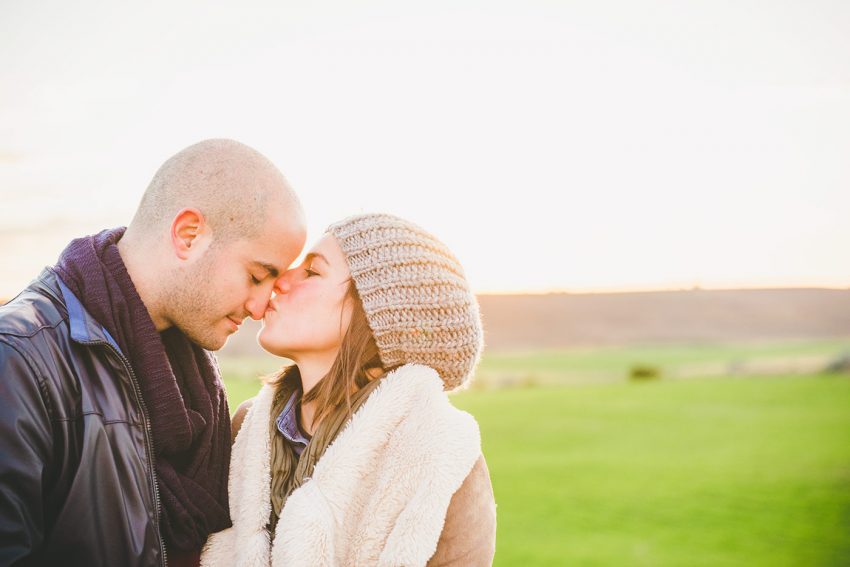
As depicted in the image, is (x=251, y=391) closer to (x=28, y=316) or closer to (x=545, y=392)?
(x=545, y=392)

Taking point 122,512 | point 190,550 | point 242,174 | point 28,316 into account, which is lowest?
point 190,550

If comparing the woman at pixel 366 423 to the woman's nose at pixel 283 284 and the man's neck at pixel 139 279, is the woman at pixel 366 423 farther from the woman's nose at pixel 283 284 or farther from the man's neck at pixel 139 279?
the man's neck at pixel 139 279

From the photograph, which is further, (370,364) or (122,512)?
(370,364)

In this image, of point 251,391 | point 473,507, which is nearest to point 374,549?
point 473,507

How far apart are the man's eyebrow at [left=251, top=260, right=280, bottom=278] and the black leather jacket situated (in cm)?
62

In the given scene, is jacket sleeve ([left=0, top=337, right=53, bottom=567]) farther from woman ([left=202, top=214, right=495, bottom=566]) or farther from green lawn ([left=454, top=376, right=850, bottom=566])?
green lawn ([left=454, top=376, right=850, bottom=566])

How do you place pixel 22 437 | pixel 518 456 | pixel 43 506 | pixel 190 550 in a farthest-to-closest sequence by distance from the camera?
pixel 518 456 < pixel 190 550 < pixel 43 506 < pixel 22 437

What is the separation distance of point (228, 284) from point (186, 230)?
0.26 metres

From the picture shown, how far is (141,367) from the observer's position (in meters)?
2.32

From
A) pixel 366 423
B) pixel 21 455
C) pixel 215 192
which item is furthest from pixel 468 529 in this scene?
pixel 215 192

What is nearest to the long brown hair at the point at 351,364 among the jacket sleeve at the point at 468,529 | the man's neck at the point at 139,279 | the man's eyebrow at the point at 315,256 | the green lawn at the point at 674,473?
the man's eyebrow at the point at 315,256

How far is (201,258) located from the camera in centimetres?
249

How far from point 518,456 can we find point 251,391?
10.8 metres

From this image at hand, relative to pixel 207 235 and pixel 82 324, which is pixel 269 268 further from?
pixel 82 324
